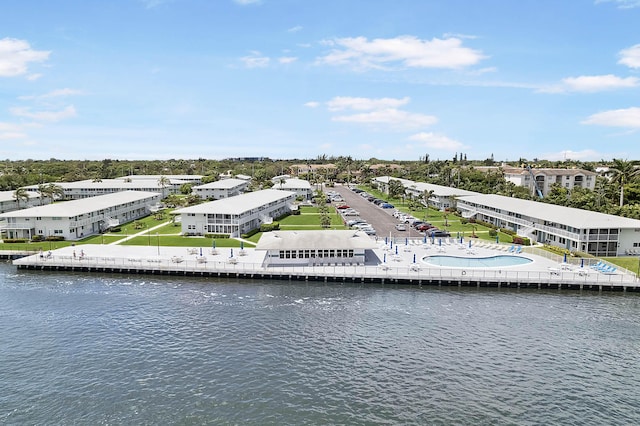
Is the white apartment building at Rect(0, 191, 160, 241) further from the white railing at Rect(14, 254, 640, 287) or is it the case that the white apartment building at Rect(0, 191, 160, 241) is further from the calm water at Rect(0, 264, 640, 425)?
the calm water at Rect(0, 264, 640, 425)

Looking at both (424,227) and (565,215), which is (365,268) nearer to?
(424,227)

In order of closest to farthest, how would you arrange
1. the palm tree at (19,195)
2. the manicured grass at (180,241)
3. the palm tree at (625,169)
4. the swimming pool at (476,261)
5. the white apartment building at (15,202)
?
the swimming pool at (476,261), the manicured grass at (180,241), the palm tree at (625,169), the palm tree at (19,195), the white apartment building at (15,202)

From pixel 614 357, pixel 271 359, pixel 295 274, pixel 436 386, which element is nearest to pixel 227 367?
pixel 271 359

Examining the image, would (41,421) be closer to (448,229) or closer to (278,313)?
(278,313)

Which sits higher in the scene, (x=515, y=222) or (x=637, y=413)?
(x=515, y=222)

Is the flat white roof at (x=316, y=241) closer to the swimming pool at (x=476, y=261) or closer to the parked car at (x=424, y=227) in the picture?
the swimming pool at (x=476, y=261)

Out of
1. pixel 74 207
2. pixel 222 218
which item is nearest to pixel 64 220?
pixel 74 207

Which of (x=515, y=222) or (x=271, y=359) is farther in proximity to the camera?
(x=515, y=222)

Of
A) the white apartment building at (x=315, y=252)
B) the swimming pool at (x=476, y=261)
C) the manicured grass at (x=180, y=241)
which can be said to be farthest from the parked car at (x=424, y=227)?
the manicured grass at (x=180, y=241)
